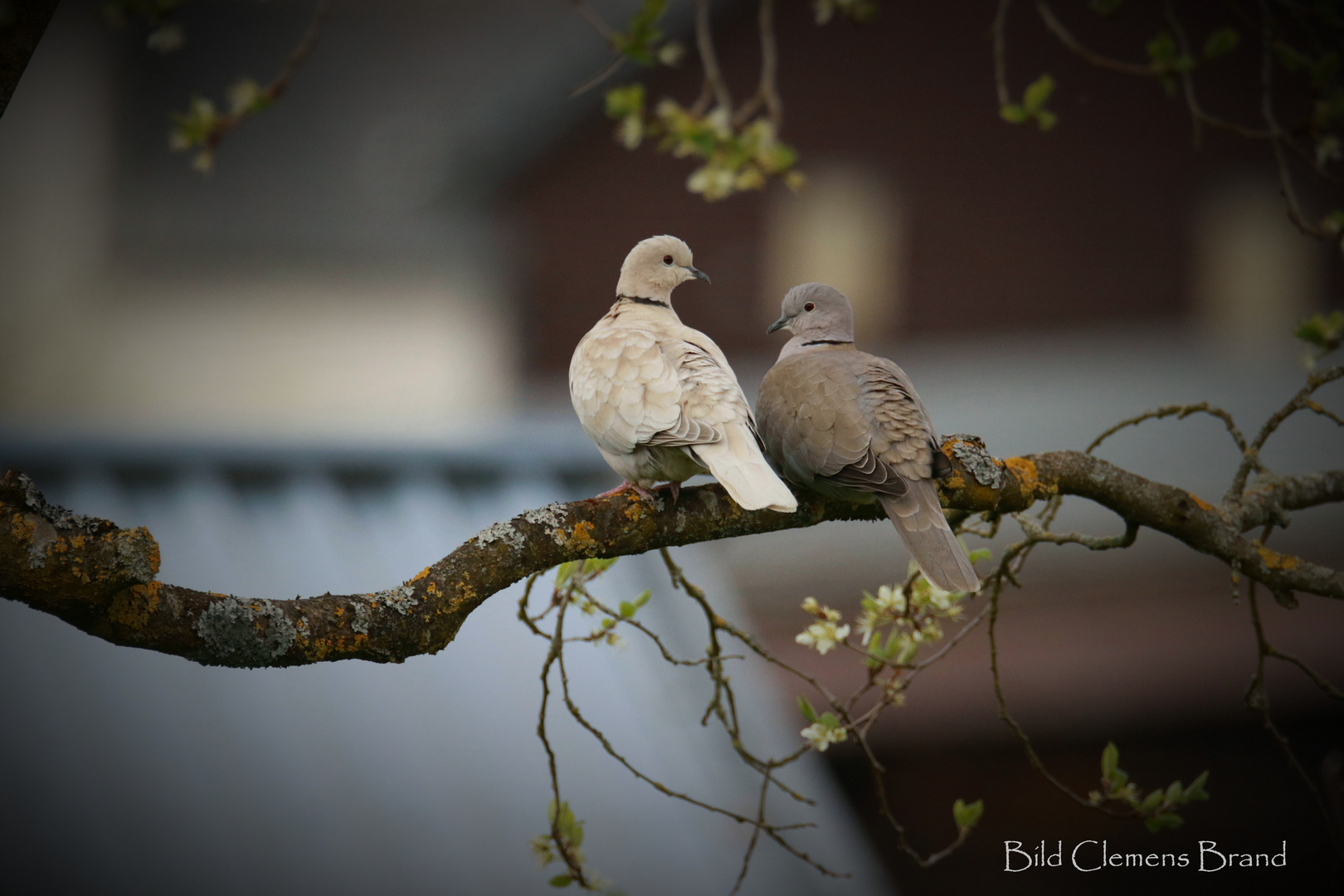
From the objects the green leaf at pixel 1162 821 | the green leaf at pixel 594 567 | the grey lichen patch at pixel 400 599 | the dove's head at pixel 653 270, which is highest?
the dove's head at pixel 653 270

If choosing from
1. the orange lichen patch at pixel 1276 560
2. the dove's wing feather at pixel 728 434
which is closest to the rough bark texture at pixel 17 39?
the dove's wing feather at pixel 728 434

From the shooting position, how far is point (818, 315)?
2.43 meters

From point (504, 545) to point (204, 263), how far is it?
6.33 metres

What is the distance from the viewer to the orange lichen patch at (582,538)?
1626 millimetres

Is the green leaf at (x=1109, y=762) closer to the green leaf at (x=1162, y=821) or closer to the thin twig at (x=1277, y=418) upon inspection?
the green leaf at (x=1162, y=821)

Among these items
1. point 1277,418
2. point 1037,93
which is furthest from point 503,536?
point 1277,418

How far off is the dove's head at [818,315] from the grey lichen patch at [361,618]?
1.22 metres

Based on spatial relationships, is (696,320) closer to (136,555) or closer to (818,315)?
(818,315)

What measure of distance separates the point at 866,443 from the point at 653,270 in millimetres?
664

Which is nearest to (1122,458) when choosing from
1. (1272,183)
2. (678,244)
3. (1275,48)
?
(1272,183)

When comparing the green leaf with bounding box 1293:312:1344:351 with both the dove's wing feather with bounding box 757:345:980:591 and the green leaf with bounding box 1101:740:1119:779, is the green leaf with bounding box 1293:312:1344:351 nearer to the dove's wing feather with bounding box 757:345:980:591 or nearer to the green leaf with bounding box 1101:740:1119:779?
the dove's wing feather with bounding box 757:345:980:591

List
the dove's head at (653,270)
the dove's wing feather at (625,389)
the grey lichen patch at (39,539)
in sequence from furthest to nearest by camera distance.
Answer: the dove's head at (653,270) < the dove's wing feather at (625,389) < the grey lichen patch at (39,539)

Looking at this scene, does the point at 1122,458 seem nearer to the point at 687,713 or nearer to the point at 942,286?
the point at 942,286

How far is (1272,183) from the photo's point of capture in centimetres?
722
